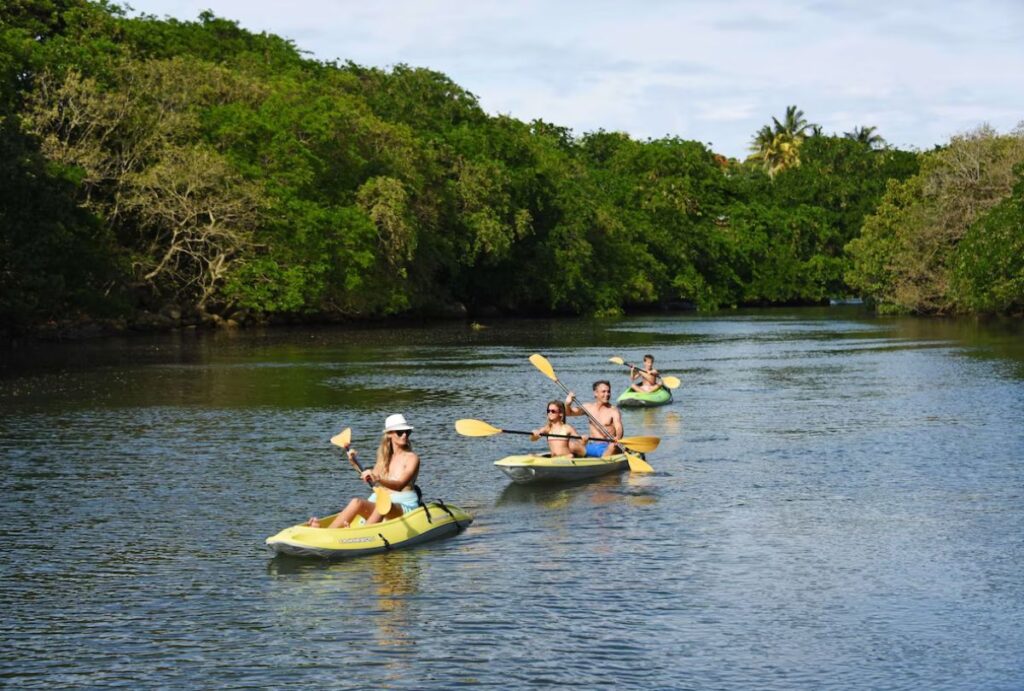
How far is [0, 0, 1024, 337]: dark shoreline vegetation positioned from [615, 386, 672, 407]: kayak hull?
28.5 meters

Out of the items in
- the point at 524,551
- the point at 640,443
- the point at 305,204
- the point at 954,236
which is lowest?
the point at 524,551

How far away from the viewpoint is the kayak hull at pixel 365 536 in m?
16.8

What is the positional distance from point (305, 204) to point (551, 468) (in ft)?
181

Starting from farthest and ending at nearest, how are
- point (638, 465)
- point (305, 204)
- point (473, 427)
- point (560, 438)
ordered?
point (305, 204)
point (560, 438)
point (638, 465)
point (473, 427)

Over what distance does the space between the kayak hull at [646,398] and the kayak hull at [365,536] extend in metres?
18.5

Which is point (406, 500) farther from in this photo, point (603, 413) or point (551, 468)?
point (603, 413)

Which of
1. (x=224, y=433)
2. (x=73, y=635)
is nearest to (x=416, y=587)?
(x=73, y=635)

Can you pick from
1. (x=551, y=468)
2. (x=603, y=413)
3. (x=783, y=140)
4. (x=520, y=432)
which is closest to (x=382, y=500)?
(x=520, y=432)

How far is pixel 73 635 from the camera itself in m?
14.0

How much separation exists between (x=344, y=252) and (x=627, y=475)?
5326 centimetres

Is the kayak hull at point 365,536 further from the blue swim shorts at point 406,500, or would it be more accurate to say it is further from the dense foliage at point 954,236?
the dense foliage at point 954,236

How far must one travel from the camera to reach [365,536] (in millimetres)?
17266

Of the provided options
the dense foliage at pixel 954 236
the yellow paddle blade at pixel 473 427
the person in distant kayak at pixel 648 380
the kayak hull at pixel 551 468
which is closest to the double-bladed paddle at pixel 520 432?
the yellow paddle blade at pixel 473 427

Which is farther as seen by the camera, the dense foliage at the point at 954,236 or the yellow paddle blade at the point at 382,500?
the dense foliage at the point at 954,236
